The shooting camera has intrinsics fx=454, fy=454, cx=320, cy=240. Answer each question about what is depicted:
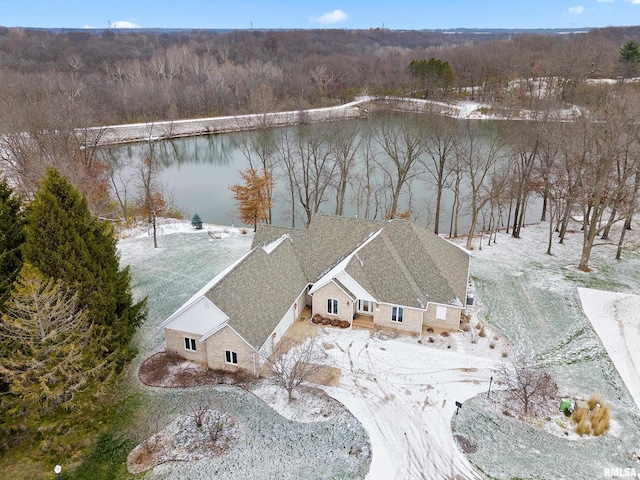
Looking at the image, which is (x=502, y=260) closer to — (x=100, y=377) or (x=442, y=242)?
(x=442, y=242)

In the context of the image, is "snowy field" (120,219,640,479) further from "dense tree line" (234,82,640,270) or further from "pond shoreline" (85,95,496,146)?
"pond shoreline" (85,95,496,146)

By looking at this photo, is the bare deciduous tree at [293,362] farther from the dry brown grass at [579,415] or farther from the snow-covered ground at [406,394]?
the dry brown grass at [579,415]

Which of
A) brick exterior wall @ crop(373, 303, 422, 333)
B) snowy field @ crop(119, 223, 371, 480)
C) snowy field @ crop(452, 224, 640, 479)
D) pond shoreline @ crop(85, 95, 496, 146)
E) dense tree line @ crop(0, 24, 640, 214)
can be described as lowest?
snowy field @ crop(119, 223, 371, 480)

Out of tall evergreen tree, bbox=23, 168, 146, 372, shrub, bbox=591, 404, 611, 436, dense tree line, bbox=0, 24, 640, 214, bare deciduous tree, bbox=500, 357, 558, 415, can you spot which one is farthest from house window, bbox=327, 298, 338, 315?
dense tree line, bbox=0, 24, 640, 214

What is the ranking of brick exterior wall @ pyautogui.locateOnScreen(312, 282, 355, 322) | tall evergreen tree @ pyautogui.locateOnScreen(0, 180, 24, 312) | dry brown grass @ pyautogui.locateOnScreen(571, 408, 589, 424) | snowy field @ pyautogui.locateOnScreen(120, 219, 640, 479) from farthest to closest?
brick exterior wall @ pyautogui.locateOnScreen(312, 282, 355, 322) → dry brown grass @ pyautogui.locateOnScreen(571, 408, 589, 424) → tall evergreen tree @ pyautogui.locateOnScreen(0, 180, 24, 312) → snowy field @ pyautogui.locateOnScreen(120, 219, 640, 479)

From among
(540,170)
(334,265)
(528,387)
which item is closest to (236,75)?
(540,170)

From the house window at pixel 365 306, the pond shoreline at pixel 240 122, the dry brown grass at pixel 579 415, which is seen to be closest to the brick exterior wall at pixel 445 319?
the house window at pixel 365 306
